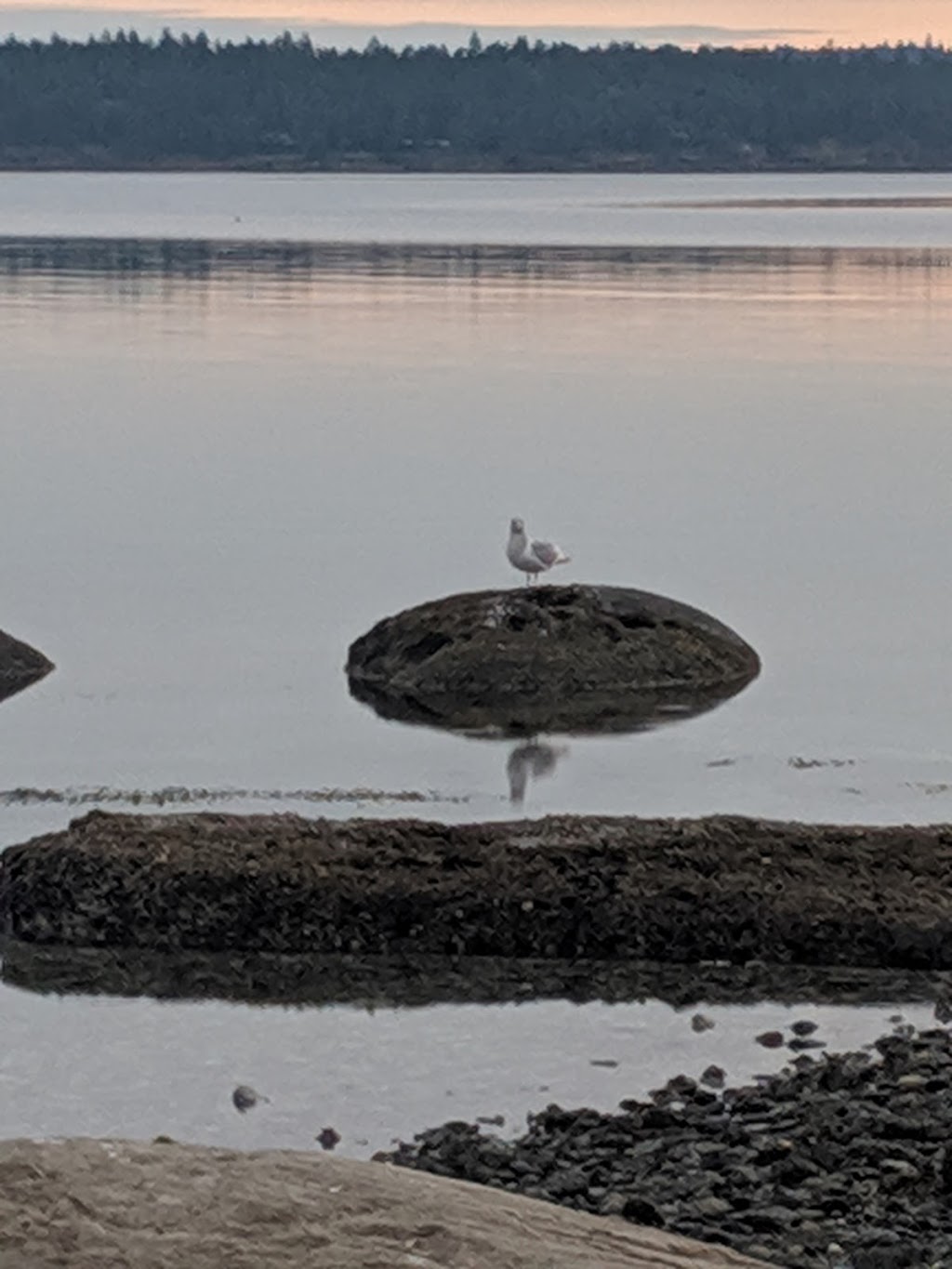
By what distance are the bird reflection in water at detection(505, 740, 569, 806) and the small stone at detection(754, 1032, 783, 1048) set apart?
17.4 feet

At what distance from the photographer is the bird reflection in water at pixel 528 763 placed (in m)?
18.1

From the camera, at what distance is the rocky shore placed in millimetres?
9461

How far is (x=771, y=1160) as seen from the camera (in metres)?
10.2

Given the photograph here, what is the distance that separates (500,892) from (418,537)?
1932 centimetres

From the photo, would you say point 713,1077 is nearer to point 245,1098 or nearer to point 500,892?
point 245,1098

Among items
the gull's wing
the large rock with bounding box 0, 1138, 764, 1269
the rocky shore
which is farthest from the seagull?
the large rock with bounding box 0, 1138, 764, 1269

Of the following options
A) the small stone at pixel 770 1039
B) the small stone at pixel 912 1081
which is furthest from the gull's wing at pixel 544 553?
the small stone at pixel 912 1081

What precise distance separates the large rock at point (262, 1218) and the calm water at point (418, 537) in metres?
3.91

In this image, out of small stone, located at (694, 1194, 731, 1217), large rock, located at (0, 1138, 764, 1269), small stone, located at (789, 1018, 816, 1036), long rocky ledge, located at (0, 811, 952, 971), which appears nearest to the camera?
large rock, located at (0, 1138, 764, 1269)

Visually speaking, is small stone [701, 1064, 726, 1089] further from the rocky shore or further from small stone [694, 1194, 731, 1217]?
small stone [694, 1194, 731, 1217]

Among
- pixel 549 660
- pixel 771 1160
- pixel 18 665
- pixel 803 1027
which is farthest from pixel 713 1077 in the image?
pixel 18 665

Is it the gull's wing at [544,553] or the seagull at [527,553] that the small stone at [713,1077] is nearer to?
the seagull at [527,553]

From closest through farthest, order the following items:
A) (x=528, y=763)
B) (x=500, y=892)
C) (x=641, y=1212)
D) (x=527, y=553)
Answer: (x=641, y=1212) < (x=500, y=892) < (x=528, y=763) < (x=527, y=553)

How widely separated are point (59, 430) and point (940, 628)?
74.6 feet
